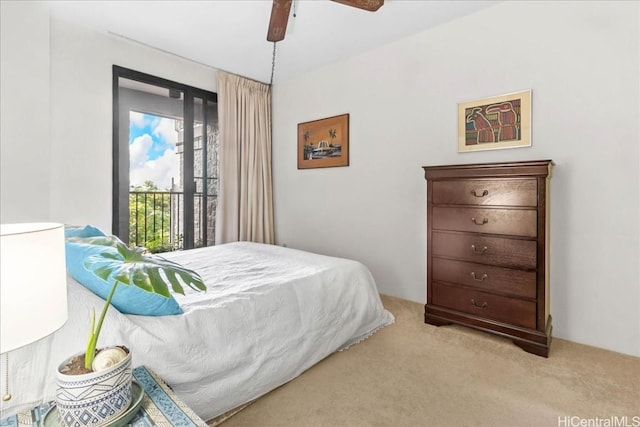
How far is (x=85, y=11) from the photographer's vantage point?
104 inches

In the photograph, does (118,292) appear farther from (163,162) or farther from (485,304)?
(163,162)

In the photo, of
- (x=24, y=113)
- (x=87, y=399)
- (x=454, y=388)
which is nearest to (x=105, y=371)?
(x=87, y=399)

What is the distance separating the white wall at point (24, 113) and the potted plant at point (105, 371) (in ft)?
7.56

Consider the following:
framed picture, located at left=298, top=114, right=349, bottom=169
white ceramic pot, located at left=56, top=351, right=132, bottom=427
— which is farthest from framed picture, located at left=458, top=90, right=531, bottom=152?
white ceramic pot, located at left=56, top=351, right=132, bottom=427

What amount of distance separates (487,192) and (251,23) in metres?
2.41

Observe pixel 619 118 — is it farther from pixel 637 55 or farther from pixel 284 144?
pixel 284 144

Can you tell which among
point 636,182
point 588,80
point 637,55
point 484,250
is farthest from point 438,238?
point 637,55

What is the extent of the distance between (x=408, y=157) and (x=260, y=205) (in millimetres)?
1944

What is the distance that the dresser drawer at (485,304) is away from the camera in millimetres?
2088

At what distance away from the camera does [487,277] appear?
223cm

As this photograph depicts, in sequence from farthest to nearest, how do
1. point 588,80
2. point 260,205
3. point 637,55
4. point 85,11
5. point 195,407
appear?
point 260,205 < point 85,11 < point 588,80 < point 637,55 < point 195,407

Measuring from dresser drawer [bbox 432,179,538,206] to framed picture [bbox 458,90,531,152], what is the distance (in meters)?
0.52

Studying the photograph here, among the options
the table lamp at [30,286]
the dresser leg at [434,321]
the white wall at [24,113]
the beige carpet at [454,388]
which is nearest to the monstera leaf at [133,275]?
the table lamp at [30,286]

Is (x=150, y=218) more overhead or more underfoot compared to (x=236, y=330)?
more overhead
